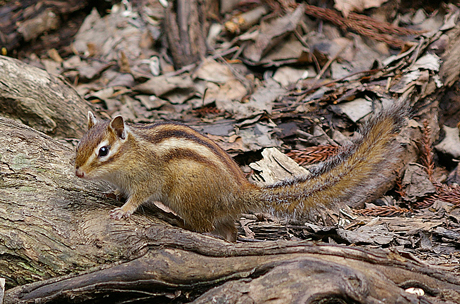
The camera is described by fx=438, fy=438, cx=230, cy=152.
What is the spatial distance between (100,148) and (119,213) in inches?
21.8

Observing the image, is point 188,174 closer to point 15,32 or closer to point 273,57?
point 273,57

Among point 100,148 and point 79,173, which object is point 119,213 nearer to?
point 79,173

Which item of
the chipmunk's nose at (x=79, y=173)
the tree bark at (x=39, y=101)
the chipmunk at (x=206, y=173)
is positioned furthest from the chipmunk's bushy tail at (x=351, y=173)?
the tree bark at (x=39, y=101)

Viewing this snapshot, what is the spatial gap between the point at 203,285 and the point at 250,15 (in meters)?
6.57

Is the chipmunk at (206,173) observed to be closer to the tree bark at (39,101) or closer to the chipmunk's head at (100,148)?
the chipmunk's head at (100,148)

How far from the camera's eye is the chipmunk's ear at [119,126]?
3639mm

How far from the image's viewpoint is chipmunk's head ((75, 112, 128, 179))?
3473mm

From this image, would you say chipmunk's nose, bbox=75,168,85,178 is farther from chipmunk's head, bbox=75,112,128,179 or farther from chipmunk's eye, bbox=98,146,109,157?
chipmunk's eye, bbox=98,146,109,157

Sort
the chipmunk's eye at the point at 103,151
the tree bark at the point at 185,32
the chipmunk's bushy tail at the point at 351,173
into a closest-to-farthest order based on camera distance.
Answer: the chipmunk's bushy tail at the point at 351,173 < the chipmunk's eye at the point at 103,151 < the tree bark at the point at 185,32

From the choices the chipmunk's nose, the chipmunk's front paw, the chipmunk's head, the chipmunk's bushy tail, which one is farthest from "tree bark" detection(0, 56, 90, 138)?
the chipmunk's bushy tail

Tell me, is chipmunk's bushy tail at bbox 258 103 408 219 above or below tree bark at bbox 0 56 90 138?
above

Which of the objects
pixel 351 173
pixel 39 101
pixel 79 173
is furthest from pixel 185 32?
pixel 351 173

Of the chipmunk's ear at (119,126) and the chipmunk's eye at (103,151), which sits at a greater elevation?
the chipmunk's ear at (119,126)

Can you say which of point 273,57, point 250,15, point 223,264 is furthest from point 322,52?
point 223,264
